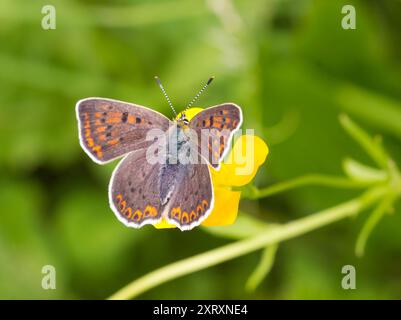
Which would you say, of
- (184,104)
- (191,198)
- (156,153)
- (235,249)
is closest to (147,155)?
(156,153)

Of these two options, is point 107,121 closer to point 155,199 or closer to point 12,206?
point 155,199

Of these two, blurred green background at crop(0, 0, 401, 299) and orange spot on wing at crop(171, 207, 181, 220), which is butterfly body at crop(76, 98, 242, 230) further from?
blurred green background at crop(0, 0, 401, 299)

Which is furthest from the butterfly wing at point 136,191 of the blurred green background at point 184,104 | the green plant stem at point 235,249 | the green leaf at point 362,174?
the blurred green background at point 184,104

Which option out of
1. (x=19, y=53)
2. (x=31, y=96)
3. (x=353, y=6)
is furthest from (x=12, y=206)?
(x=353, y=6)

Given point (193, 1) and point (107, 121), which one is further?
point (193, 1)

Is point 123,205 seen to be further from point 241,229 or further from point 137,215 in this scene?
point 241,229
